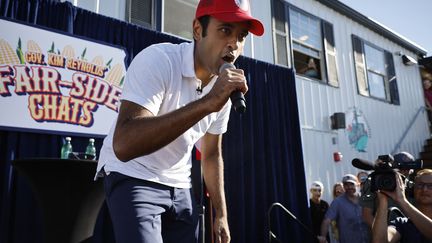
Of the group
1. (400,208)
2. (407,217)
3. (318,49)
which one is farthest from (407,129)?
(407,217)

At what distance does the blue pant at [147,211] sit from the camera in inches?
46.6

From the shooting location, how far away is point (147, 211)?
1.23 metres

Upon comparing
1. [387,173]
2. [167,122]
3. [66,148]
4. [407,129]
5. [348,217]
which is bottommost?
[348,217]

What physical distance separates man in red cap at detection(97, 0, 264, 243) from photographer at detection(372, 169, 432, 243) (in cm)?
159

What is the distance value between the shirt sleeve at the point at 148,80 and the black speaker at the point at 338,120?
6430 mm

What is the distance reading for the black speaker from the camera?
7152mm

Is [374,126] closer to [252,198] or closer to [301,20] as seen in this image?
[301,20]

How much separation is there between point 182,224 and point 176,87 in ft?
1.94

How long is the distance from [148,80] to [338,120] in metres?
6.58

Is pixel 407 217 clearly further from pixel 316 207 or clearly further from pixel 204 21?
pixel 316 207

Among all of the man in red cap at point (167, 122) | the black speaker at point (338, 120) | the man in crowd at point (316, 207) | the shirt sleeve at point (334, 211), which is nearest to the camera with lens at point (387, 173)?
the man in red cap at point (167, 122)

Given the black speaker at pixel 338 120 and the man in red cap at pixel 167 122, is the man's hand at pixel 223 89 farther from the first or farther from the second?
the black speaker at pixel 338 120

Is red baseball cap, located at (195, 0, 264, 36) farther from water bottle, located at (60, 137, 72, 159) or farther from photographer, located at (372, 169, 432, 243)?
water bottle, located at (60, 137, 72, 159)

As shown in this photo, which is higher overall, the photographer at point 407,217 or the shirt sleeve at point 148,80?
the shirt sleeve at point 148,80
